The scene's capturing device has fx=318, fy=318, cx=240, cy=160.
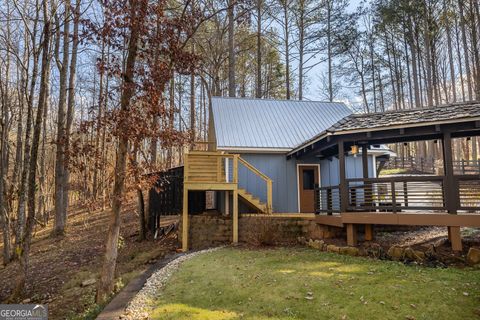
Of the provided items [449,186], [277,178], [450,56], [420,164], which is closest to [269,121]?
[277,178]

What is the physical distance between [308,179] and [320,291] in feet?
24.3

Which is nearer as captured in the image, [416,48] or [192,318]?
[192,318]

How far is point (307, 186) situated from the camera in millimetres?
11992

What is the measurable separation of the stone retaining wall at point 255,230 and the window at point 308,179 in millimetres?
2697

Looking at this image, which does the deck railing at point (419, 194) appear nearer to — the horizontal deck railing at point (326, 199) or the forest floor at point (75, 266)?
the horizontal deck railing at point (326, 199)

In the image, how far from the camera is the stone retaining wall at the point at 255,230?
920 centimetres

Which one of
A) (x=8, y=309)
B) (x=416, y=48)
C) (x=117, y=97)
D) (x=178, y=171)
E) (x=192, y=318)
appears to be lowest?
(x=8, y=309)

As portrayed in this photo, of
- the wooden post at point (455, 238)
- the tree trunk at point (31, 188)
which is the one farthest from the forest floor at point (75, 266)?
the wooden post at point (455, 238)

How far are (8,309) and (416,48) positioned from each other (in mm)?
23246

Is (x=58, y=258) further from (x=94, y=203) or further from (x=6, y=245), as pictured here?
(x=94, y=203)

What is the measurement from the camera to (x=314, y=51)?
71.3ft

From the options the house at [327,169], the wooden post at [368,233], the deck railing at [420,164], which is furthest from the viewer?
the deck railing at [420,164]

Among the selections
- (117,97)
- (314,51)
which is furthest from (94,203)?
(314,51)

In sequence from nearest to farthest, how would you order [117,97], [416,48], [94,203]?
[94,203] < [117,97] < [416,48]
